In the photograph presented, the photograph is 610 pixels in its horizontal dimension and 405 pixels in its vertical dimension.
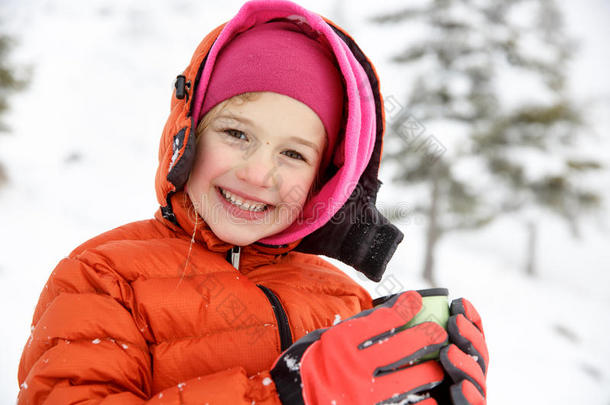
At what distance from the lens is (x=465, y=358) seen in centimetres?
123

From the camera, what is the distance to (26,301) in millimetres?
3641

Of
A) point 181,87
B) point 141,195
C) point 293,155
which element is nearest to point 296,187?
point 293,155

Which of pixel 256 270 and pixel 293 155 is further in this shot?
pixel 256 270

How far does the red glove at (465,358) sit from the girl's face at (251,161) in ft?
2.62

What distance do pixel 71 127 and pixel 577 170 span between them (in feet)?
50.2

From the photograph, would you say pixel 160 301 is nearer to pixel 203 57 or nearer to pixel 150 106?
pixel 203 57

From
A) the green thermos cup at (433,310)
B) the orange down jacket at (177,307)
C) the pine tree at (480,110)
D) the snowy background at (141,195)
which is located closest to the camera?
the orange down jacket at (177,307)

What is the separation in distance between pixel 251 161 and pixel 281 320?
0.62 m

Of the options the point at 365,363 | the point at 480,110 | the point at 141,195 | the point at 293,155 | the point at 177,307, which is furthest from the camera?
the point at 141,195

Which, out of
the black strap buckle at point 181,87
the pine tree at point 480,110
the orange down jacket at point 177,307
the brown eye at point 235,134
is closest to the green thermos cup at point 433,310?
the orange down jacket at point 177,307

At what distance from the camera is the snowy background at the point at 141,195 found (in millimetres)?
5039

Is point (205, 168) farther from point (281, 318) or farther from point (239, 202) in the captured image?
point (281, 318)

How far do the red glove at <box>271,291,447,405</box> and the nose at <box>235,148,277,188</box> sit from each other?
1.97 feet

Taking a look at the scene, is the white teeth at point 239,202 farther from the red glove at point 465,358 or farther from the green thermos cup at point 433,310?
the red glove at point 465,358
